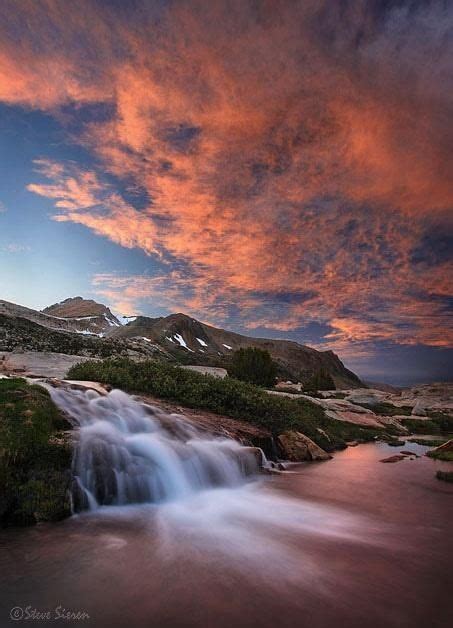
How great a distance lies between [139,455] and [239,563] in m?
5.39

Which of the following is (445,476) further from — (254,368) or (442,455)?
(254,368)

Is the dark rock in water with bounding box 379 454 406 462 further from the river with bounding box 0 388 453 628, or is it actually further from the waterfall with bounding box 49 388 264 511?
the waterfall with bounding box 49 388 264 511

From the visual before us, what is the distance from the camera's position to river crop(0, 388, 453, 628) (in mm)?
5145

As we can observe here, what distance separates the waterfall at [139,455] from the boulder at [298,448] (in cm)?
287

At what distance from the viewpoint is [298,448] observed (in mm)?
17969

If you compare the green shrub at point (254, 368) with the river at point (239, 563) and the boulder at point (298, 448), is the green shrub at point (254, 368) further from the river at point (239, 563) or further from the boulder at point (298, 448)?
the river at point (239, 563)

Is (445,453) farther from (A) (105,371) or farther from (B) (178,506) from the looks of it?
(A) (105,371)

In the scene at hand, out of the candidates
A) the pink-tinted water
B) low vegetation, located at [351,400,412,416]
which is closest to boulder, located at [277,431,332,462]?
the pink-tinted water

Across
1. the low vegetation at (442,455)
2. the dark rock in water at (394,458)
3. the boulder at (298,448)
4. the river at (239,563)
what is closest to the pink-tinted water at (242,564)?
the river at (239,563)

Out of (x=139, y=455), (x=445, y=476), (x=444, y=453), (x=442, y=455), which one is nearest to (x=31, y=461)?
(x=139, y=455)

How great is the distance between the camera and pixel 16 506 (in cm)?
842

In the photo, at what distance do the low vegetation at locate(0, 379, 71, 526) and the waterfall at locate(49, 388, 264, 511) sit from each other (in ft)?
1.46

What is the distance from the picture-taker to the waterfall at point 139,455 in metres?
10.0

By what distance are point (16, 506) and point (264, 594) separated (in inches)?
228
